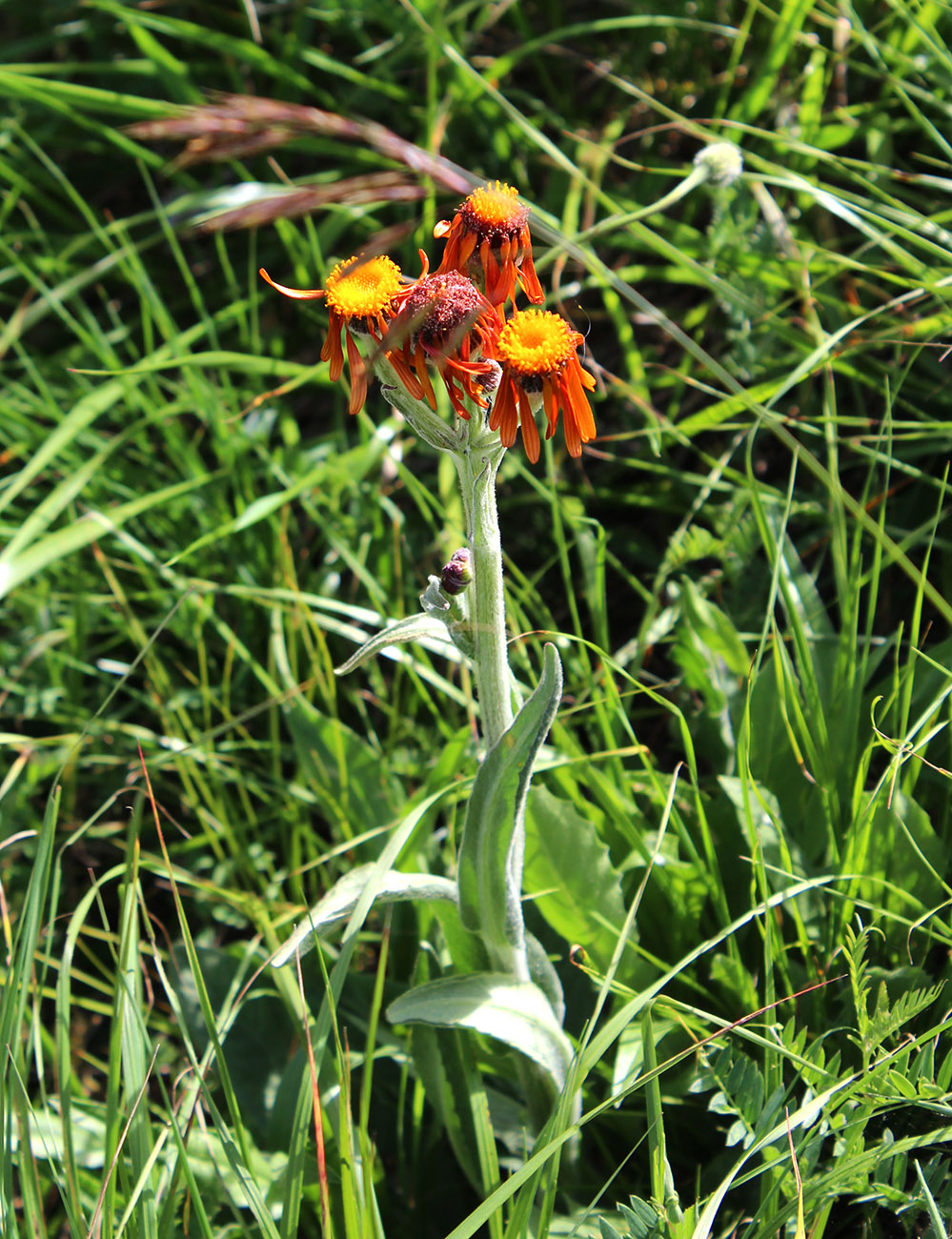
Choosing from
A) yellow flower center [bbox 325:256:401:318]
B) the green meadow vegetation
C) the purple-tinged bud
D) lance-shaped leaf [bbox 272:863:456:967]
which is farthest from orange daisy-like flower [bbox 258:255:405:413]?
lance-shaped leaf [bbox 272:863:456:967]

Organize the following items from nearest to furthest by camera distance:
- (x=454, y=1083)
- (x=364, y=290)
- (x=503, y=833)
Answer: (x=364, y=290) → (x=503, y=833) → (x=454, y=1083)

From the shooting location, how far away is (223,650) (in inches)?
105

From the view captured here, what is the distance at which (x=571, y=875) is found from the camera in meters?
1.76

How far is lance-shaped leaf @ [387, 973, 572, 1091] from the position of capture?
1.46m

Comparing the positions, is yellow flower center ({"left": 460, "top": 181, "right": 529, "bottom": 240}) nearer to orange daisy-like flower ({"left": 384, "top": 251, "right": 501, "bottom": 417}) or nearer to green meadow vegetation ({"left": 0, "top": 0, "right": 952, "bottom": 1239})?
orange daisy-like flower ({"left": 384, "top": 251, "right": 501, "bottom": 417})

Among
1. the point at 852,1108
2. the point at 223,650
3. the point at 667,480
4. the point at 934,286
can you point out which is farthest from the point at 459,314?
the point at 223,650

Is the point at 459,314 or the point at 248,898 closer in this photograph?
the point at 459,314

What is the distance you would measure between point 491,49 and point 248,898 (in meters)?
2.75

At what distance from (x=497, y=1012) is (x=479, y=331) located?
0.99 m

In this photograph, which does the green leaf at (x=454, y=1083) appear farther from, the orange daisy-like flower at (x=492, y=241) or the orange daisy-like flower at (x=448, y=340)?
the orange daisy-like flower at (x=492, y=241)

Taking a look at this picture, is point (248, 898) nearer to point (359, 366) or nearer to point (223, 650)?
point (223, 650)

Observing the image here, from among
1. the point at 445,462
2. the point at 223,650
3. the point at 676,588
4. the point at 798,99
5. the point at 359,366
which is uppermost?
the point at 798,99

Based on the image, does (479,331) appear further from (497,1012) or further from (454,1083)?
(454,1083)

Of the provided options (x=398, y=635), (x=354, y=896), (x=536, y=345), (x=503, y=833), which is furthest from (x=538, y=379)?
(x=354, y=896)
